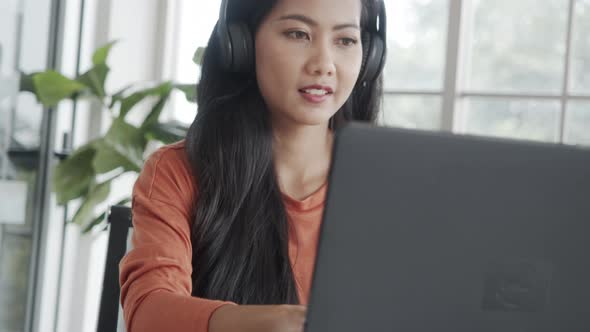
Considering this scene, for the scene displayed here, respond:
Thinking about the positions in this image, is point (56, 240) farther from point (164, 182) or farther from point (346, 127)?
point (346, 127)

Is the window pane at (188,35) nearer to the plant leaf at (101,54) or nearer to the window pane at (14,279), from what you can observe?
the plant leaf at (101,54)

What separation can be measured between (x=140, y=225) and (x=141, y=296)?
19cm

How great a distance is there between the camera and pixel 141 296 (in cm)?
93

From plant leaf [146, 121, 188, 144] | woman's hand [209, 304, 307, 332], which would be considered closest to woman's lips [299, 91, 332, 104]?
woman's hand [209, 304, 307, 332]

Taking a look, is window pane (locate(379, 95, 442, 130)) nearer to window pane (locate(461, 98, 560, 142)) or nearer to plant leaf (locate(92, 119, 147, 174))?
window pane (locate(461, 98, 560, 142))

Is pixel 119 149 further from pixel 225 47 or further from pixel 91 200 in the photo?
pixel 225 47

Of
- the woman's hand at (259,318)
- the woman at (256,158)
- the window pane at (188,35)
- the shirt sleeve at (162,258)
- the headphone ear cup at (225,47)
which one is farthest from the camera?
the window pane at (188,35)

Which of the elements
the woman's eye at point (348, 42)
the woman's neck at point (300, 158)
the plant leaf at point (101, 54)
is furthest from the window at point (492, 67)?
the woman's eye at point (348, 42)

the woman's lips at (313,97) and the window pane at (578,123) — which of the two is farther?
the window pane at (578,123)

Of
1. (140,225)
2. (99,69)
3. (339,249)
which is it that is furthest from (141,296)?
(99,69)

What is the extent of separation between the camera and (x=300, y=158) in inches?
53.5

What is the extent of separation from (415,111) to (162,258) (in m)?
2.19

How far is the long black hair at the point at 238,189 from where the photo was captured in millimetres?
1150

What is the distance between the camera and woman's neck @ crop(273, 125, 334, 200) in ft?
4.39
